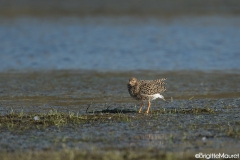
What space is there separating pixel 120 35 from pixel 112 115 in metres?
17.7

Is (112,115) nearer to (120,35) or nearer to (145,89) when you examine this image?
(145,89)

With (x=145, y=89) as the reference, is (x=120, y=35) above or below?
above

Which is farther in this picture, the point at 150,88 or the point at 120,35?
the point at 120,35

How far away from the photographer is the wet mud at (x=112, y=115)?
873 cm

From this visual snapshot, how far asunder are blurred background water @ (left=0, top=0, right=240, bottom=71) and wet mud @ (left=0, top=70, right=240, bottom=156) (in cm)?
312

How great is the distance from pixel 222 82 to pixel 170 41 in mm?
10253

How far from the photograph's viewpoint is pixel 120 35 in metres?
28.1

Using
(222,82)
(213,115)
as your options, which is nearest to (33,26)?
(222,82)

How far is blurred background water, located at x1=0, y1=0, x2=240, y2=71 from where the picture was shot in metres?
20.0

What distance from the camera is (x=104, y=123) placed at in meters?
10.1

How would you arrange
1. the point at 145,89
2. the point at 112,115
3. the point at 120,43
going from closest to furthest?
1. the point at 112,115
2. the point at 145,89
3. the point at 120,43

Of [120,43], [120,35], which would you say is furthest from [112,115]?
[120,35]

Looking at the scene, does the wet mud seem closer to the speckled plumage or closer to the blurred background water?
the speckled plumage

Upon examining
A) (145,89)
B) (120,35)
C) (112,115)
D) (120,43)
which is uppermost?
(120,35)
